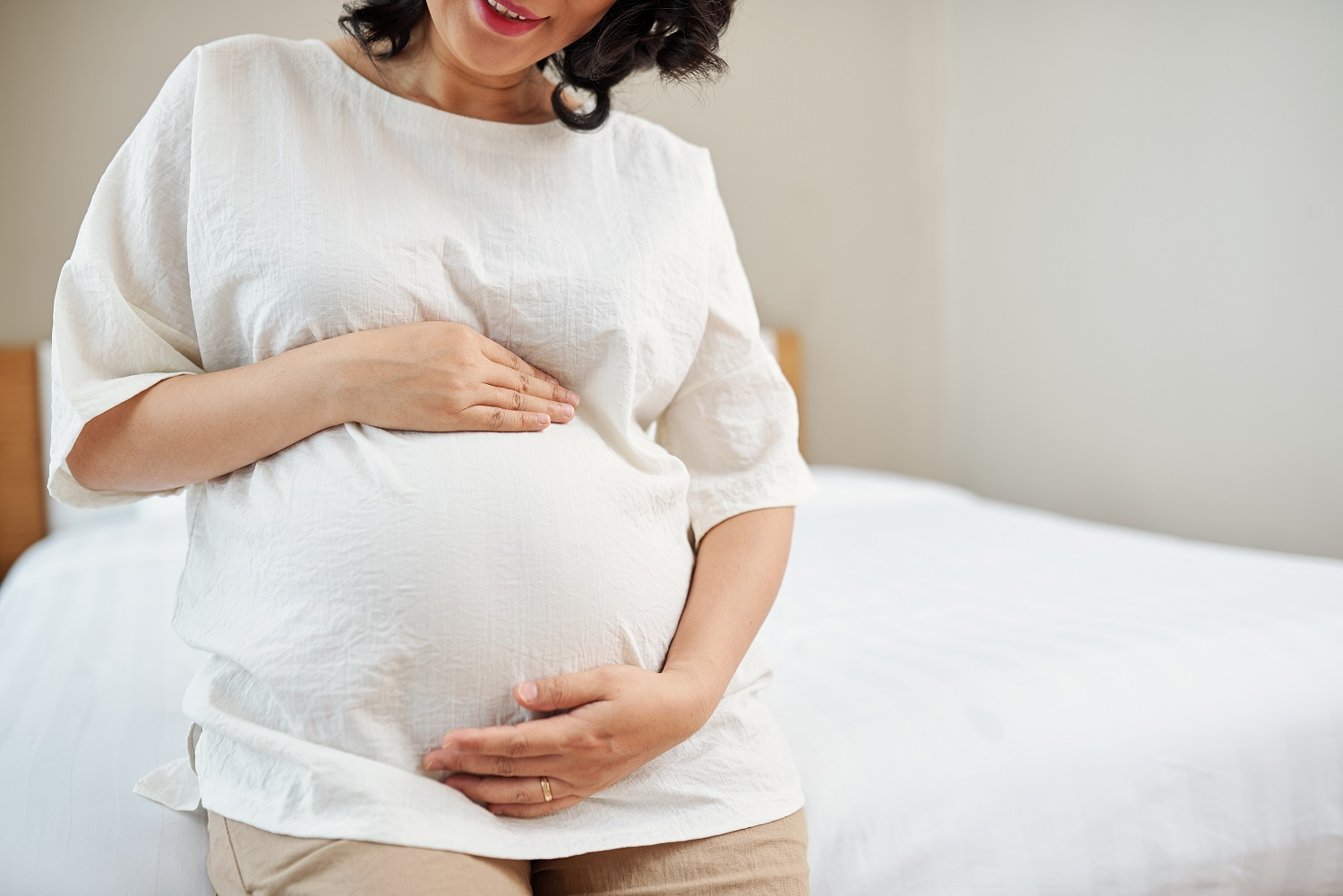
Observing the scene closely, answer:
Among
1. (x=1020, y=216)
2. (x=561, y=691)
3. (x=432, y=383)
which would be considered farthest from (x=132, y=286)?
(x=1020, y=216)

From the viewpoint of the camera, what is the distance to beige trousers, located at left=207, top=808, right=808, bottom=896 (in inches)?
23.1

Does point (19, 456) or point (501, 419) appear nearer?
point (501, 419)

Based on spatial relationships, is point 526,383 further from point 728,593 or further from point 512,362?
point 728,593

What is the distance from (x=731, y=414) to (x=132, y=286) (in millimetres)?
499

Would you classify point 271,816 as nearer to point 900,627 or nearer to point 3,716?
point 3,716

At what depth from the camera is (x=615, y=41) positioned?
0.92 meters

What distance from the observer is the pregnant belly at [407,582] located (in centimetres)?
64

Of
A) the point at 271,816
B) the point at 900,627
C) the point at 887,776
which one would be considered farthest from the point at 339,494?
the point at 900,627

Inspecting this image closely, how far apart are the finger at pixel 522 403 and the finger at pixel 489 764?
25 centimetres

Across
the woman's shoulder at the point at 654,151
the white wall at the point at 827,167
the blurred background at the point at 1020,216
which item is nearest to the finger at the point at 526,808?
the woman's shoulder at the point at 654,151

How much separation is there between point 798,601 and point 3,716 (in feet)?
3.28

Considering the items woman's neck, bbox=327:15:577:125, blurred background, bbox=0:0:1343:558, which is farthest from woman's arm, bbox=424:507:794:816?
blurred background, bbox=0:0:1343:558

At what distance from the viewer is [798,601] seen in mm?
1499

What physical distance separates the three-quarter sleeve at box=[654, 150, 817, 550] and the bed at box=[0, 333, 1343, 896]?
0.86 feet
